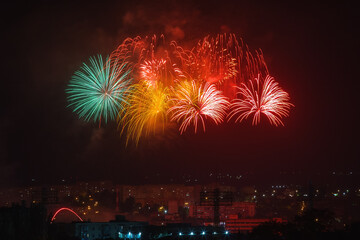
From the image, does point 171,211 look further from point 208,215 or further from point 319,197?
point 319,197

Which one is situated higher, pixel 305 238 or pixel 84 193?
pixel 84 193

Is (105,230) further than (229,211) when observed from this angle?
No

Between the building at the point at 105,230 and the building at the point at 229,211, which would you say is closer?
the building at the point at 105,230

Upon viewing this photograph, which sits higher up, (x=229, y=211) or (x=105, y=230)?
(x=229, y=211)

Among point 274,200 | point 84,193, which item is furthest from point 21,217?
point 274,200

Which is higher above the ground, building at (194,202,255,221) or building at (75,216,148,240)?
building at (194,202,255,221)

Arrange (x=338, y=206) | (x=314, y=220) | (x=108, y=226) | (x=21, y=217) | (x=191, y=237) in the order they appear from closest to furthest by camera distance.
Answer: (x=314, y=220) < (x=21, y=217) < (x=191, y=237) < (x=108, y=226) < (x=338, y=206)

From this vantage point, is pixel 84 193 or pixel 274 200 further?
pixel 274 200

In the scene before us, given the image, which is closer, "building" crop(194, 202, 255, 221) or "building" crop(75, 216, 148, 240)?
Result: "building" crop(75, 216, 148, 240)

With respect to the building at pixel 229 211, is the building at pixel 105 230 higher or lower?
lower

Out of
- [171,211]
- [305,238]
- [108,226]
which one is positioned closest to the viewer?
[305,238]

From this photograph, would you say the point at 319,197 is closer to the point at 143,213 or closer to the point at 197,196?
the point at 197,196
